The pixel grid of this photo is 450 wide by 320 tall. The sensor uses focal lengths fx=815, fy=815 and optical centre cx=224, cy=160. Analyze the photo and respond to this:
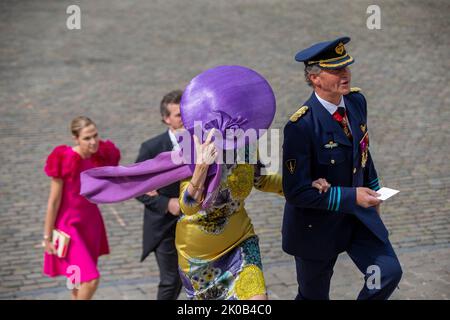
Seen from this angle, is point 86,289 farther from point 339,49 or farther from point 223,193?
point 339,49

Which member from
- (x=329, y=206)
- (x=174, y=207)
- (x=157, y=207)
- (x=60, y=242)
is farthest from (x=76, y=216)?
(x=329, y=206)

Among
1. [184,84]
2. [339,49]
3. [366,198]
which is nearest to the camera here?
[366,198]

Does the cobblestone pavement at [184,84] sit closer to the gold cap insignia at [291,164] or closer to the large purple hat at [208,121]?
the gold cap insignia at [291,164]

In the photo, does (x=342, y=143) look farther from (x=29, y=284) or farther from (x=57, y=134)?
(x=57, y=134)

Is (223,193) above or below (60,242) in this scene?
above

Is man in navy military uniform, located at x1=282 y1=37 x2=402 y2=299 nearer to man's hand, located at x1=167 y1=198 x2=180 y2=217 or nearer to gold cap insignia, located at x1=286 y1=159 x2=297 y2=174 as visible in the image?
gold cap insignia, located at x1=286 y1=159 x2=297 y2=174

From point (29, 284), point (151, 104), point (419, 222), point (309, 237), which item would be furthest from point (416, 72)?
point (309, 237)

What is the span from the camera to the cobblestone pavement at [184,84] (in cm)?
829

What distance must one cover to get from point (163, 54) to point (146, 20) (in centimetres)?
306

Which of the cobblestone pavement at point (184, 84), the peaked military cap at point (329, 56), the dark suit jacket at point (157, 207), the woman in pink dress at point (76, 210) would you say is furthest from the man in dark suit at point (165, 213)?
the peaked military cap at point (329, 56)

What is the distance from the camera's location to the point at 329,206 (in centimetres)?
510

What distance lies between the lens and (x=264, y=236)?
29.4 feet

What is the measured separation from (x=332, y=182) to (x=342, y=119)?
42cm

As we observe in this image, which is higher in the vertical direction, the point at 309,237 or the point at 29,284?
the point at 309,237
